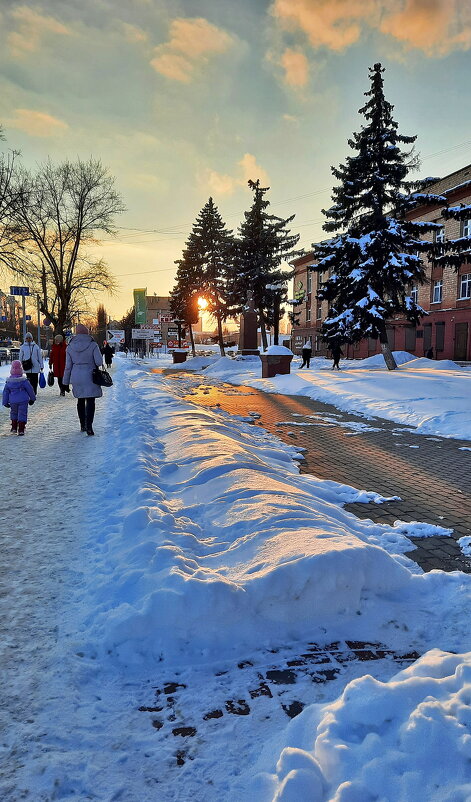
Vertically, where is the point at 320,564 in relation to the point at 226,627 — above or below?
above

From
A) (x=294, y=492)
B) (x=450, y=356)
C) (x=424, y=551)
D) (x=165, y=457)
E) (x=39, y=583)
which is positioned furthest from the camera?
(x=450, y=356)

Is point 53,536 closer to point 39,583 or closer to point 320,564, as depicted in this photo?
point 39,583

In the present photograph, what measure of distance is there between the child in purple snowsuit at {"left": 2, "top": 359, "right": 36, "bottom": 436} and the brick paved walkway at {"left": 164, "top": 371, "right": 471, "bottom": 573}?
15.0 feet

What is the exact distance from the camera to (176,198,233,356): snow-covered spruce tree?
38938 mm

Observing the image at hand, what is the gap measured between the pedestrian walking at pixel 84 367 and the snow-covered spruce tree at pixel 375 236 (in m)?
15.8

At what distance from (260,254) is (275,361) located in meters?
16.1

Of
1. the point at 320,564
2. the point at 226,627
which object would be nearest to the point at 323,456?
the point at 320,564

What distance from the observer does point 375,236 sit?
2098 centimetres

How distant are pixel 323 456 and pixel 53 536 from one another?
14.0 ft

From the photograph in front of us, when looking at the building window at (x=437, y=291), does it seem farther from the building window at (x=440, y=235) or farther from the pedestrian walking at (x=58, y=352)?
the pedestrian walking at (x=58, y=352)

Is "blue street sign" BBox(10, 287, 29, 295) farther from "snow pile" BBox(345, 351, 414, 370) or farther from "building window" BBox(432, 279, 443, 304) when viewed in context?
"building window" BBox(432, 279, 443, 304)

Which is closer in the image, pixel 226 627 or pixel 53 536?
pixel 226 627

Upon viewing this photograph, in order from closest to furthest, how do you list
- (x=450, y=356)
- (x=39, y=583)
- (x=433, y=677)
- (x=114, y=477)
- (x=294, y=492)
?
(x=433, y=677)
(x=39, y=583)
(x=294, y=492)
(x=114, y=477)
(x=450, y=356)

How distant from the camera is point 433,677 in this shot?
1979 millimetres
